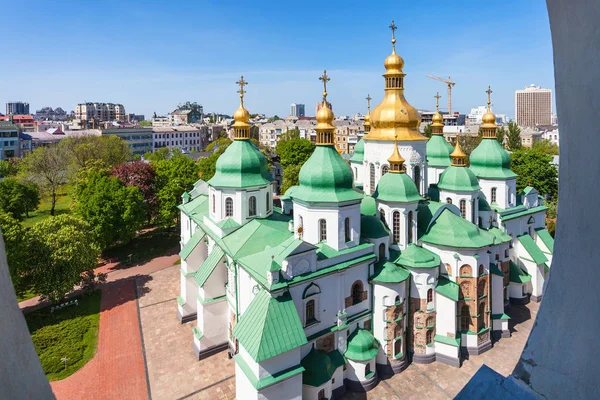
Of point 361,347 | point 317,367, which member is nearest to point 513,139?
point 361,347

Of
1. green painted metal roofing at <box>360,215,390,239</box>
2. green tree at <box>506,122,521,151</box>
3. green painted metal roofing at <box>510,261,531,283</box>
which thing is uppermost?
green tree at <box>506,122,521,151</box>

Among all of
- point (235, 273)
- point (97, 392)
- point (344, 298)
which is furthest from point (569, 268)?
point (97, 392)

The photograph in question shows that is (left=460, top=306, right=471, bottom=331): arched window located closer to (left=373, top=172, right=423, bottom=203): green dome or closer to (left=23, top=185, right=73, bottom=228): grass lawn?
(left=373, top=172, right=423, bottom=203): green dome

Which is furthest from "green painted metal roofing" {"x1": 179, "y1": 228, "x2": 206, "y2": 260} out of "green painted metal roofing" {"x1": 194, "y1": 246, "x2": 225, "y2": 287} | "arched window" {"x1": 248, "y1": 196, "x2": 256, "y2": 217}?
"arched window" {"x1": 248, "y1": 196, "x2": 256, "y2": 217}

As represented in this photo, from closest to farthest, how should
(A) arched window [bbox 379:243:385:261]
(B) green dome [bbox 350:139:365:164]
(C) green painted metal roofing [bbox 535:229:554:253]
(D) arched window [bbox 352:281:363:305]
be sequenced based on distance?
(D) arched window [bbox 352:281:363:305], (A) arched window [bbox 379:243:385:261], (C) green painted metal roofing [bbox 535:229:554:253], (B) green dome [bbox 350:139:365:164]

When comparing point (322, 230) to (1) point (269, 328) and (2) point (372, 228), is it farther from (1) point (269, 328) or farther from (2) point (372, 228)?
(1) point (269, 328)

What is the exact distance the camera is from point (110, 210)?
30.8m

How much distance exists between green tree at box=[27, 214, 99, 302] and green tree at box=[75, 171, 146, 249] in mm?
4958

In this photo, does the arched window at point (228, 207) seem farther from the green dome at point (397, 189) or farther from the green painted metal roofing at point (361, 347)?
the green painted metal roofing at point (361, 347)

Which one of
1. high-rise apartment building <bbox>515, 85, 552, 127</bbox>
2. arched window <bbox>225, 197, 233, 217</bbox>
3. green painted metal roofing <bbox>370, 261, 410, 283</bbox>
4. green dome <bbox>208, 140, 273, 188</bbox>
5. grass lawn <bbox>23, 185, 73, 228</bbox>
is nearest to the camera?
green painted metal roofing <bbox>370, 261, 410, 283</bbox>

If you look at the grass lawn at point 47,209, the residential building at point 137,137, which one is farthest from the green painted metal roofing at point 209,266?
the residential building at point 137,137

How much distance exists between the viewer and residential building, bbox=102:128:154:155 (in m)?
85.9

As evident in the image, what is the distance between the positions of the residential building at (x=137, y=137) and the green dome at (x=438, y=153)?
7641 centimetres

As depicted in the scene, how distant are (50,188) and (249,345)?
40.9 m
